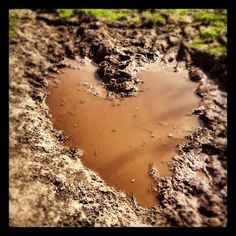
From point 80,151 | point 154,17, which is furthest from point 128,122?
point 154,17

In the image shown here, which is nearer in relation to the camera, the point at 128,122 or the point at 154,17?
the point at 128,122

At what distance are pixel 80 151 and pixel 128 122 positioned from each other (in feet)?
4.61

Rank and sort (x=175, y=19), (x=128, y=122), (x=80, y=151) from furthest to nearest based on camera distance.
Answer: (x=175, y=19) → (x=128, y=122) → (x=80, y=151)

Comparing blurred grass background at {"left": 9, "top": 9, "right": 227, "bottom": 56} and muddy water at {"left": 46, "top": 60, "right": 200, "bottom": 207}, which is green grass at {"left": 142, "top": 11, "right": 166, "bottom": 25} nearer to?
blurred grass background at {"left": 9, "top": 9, "right": 227, "bottom": 56}

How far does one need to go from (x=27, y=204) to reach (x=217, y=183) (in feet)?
12.4

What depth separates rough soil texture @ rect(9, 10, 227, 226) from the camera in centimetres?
607

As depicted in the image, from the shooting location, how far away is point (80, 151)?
7191 millimetres

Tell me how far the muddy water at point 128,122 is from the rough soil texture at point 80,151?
213 millimetres

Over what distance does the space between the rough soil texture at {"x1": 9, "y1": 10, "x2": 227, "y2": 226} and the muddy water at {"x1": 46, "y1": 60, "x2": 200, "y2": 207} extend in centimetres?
21

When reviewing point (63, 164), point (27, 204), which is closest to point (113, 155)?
point (63, 164)

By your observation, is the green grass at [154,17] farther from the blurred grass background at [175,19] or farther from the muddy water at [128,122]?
the muddy water at [128,122]

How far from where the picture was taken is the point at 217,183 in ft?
20.6

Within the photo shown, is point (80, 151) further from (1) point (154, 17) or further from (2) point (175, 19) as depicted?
(2) point (175, 19)
